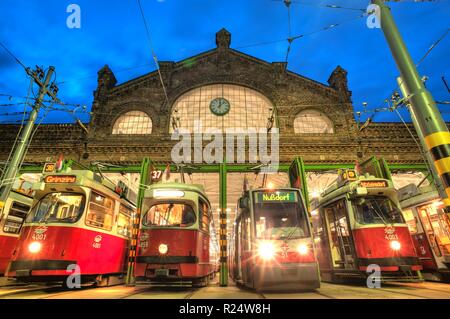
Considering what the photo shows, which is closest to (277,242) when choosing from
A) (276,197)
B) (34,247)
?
(276,197)

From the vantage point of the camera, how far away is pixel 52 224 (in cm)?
639

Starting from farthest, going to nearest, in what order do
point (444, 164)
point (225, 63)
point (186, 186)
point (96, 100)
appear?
point (225, 63) → point (96, 100) → point (186, 186) → point (444, 164)

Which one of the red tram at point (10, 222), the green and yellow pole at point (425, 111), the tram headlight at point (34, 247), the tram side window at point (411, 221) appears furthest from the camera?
the tram side window at point (411, 221)

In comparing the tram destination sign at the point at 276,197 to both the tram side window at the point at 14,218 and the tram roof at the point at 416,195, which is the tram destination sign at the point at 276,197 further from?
the tram side window at the point at 14,218

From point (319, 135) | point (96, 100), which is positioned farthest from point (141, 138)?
point (319, 135)

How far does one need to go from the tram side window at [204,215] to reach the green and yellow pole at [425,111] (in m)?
5.90

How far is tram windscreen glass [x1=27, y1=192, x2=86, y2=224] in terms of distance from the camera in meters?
6.61

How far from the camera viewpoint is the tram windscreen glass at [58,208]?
661cm

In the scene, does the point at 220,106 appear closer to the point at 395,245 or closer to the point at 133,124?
the point at 133,124

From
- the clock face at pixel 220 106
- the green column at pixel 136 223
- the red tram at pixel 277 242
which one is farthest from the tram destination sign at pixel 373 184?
the clock face at pixel 220 106

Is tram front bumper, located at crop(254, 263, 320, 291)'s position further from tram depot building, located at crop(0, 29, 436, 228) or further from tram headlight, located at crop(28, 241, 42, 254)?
tram depot building, located at crop(0, 29, 436, 228)

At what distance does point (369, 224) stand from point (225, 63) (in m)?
15.7

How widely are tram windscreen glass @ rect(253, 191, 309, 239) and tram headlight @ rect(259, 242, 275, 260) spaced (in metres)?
0.21
